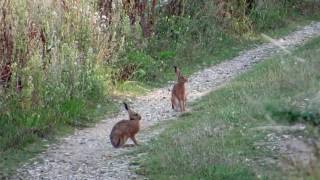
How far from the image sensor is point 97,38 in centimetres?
1174

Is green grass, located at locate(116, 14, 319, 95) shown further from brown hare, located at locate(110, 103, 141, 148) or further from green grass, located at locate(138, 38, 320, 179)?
brown hare, located at locate(110, 103, 141, 148)

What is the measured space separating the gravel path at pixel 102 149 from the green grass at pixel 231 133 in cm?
36

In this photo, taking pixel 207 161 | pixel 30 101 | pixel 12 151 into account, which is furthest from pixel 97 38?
pixel 207 161

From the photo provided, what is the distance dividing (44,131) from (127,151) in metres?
1.41

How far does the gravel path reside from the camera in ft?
25.5

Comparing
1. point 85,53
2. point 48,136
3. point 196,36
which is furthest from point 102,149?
point 196,36

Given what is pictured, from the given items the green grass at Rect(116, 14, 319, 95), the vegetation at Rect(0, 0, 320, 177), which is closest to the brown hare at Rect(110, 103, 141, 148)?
the vegetation at Rect(0, 0, 320, 177)

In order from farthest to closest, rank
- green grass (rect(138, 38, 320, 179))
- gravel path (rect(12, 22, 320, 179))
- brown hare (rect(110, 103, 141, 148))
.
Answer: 1. brown hare (rect(110, 103, 141, 148))
2. gravel path (rect(12, 22, 320, 179))
3. green grass (rect(138, 38, 320, 179))

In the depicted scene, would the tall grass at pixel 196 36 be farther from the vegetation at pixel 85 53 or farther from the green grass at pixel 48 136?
the green grass at pixel 48 136

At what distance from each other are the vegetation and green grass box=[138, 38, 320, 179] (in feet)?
5.43

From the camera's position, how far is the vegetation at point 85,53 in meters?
9.70

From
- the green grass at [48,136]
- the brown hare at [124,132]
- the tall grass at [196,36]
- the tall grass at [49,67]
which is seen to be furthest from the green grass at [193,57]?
the brown hare at [124,132]

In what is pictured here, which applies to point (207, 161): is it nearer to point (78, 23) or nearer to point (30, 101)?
point (30, 101)

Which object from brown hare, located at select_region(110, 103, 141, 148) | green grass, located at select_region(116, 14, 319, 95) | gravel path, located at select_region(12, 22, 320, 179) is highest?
green grass, located at select_region(116, 14, 319, 95)
